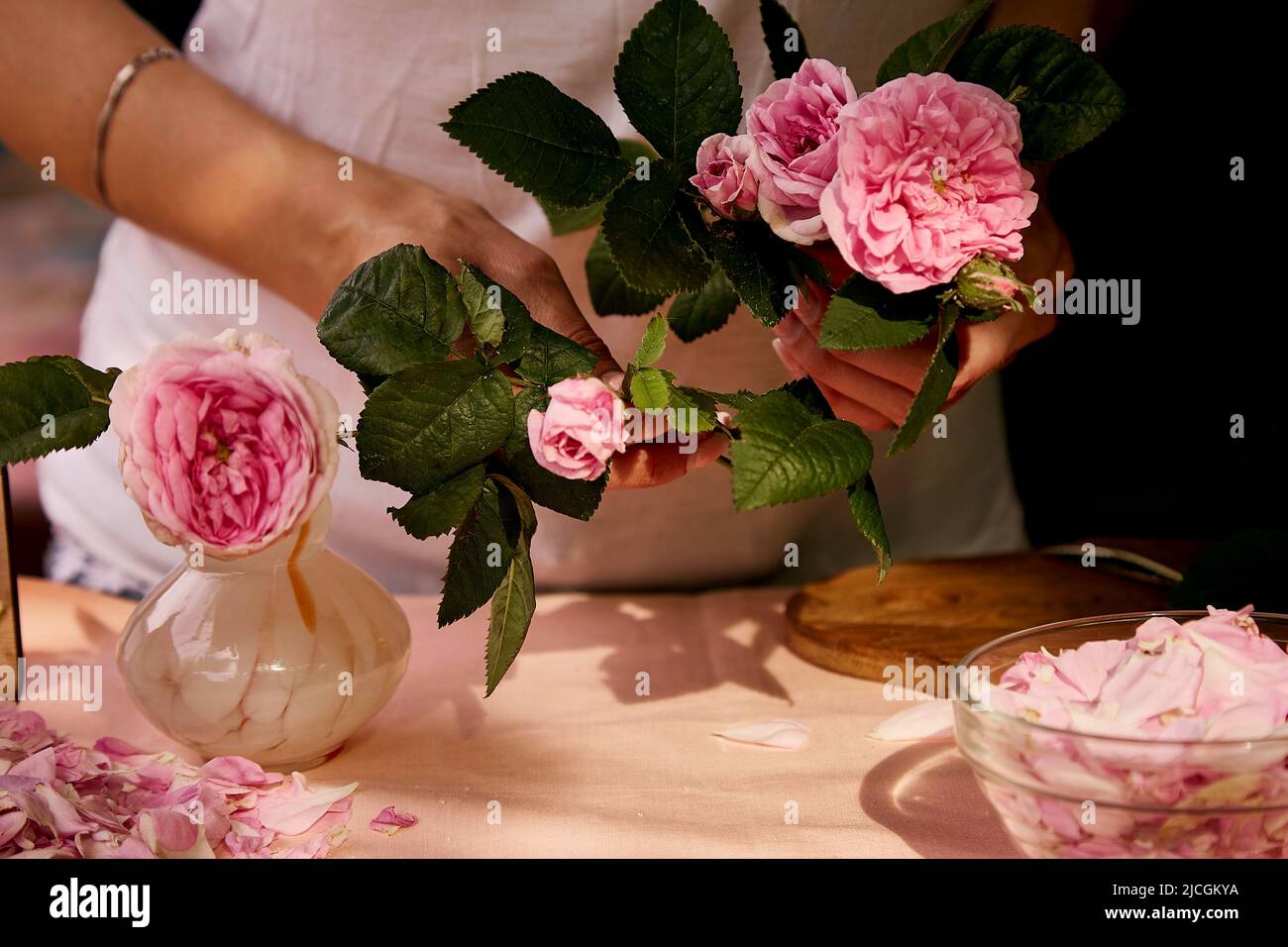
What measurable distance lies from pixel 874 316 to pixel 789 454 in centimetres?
8

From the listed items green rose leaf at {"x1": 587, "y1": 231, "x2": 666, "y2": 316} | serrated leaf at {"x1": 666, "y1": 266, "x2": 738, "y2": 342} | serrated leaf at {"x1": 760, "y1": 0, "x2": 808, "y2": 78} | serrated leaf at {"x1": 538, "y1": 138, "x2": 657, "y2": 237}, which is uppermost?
serrated leaf at {"x1": 760, "y1": 0, "x2": 808, "y2": 78}

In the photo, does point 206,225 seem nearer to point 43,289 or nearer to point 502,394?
point 502,394

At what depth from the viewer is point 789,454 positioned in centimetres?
54

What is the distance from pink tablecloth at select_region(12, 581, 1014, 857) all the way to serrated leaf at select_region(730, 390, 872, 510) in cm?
18

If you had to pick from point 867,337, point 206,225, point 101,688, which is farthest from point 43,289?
point 867,337

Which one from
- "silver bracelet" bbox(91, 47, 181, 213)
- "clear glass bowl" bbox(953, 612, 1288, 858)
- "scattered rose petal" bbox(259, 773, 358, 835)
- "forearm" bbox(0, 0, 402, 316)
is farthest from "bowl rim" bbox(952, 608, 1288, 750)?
"silver bracelet" bbox(91, 47, 181, 213)

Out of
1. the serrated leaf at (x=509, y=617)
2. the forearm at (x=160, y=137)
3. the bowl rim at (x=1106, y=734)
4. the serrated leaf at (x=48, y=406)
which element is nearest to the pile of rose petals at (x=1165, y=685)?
the bowl rim at (x=1106, y=734)

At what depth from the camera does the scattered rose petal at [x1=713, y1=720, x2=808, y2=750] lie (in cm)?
71

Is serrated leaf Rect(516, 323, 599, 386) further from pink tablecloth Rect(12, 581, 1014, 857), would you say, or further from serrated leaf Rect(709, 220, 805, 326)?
pink tablecloth Rect(12, 581, 1014, 857)

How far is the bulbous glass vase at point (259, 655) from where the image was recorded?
639 mm

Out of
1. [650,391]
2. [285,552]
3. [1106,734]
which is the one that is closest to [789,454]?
[650,391]

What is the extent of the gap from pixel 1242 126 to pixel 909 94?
2.38 feet

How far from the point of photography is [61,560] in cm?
108

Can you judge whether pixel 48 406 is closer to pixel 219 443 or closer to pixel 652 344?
pixel 219 443
